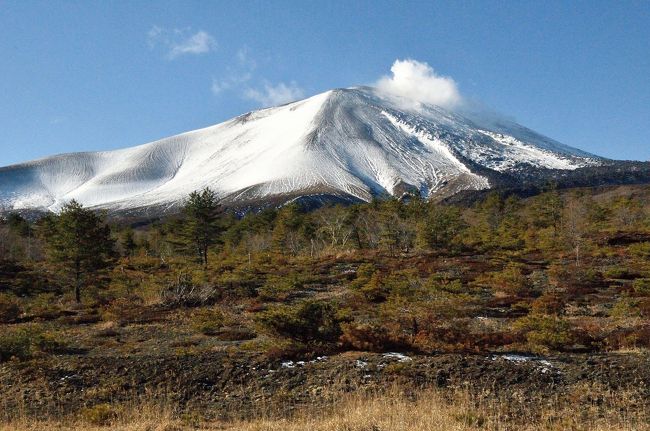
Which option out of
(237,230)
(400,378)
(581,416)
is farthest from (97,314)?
(237,230)

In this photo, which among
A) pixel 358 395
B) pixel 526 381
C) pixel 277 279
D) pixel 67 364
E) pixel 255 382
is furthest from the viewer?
pixel 277 279

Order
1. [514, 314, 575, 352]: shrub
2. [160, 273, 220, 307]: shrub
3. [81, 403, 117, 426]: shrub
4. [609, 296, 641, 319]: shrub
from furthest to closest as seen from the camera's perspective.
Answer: [160, 273, 220, 307]: shrub, [609, 296, 641, 319]: shrub, [514, 314, 575, 352]: shrub, [81, 403, 117, 426]: shrub

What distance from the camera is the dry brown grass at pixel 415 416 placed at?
675cm

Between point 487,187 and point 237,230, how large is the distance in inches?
5258

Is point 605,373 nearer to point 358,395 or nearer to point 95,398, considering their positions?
point 358,395

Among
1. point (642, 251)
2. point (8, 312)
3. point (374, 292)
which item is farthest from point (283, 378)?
point (642, 251)

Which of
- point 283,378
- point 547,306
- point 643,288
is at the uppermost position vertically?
point 283,378

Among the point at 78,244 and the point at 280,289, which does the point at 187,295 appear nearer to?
the point at 280,289

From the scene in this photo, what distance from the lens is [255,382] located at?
394 inches

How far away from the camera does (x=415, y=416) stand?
7.01 m

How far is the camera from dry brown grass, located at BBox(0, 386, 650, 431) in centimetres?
675

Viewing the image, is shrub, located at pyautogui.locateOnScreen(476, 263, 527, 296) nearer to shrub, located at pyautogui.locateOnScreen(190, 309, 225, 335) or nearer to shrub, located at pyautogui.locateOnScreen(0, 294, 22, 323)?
shrub, located at pyautogui.locateOnScreen(190, 309, 225, 335)

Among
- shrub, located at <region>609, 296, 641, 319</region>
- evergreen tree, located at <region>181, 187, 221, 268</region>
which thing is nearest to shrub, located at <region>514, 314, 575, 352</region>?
shrub, located at <region>609, 296, 641, 319</region>

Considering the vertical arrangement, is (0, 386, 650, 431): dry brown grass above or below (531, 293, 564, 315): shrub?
above
